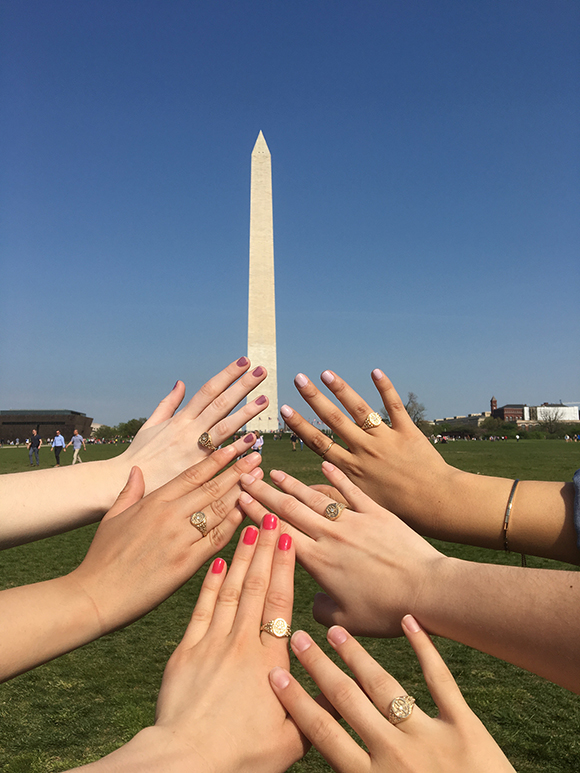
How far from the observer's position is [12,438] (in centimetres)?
7219

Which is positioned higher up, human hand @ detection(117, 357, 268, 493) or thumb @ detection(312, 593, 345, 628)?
human hand @ detection(117, 357, 268, 493)

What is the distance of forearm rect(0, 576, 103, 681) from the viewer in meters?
1.54

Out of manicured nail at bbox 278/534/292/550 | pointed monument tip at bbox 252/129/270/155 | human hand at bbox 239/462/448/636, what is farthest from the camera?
pointed monument tip at bbox 252/129/270/155

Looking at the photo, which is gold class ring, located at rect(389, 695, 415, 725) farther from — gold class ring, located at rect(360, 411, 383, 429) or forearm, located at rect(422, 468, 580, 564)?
gold class ring, located at rect(360, 411, 383, 429)

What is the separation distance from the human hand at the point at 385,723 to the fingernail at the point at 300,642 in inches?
0.8

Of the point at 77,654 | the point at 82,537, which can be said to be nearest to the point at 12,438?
the point at 82,537

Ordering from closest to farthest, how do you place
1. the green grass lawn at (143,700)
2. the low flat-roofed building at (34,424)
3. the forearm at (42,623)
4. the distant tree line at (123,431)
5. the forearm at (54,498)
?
the forearm at (42,623) → the forearm at (54,498) → the green grass lawn at (143,700) → the low flat-roofed building at (34,424) → the distant tree line at (123,431)

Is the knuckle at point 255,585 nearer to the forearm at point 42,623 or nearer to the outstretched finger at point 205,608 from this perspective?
the outstretched finger at point 205,608

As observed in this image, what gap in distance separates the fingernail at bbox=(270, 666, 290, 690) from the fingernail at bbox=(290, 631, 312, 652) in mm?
74

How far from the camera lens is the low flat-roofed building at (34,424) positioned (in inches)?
2832

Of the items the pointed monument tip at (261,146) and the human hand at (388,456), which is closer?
the human hand at (388,456)

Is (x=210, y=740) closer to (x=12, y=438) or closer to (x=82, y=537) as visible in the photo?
(x=82, y=537)

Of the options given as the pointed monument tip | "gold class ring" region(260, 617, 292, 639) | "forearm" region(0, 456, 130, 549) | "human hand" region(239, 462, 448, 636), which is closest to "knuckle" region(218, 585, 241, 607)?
"gold class ring" region(260, 617, 292, 639)

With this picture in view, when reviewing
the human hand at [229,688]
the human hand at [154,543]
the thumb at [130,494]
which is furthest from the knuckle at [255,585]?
the thumb at [130,494]
